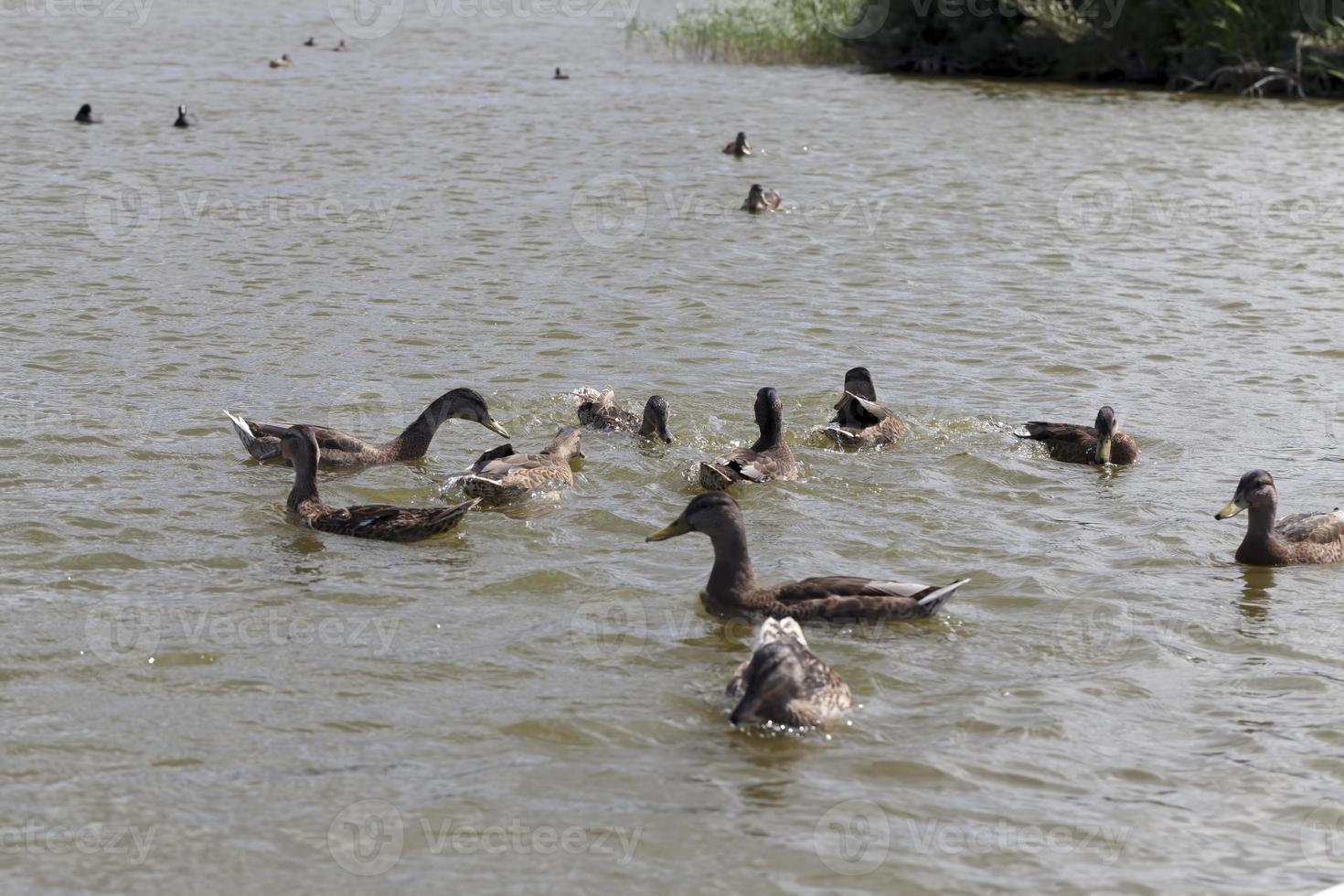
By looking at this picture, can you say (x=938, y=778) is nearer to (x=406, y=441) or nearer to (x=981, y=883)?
(x=981, y=883)

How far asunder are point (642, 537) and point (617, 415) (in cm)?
234

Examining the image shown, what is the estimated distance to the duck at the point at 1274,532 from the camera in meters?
10.3

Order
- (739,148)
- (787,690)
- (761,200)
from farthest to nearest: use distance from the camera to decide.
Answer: (739,148)
(761,200)
(787,690)

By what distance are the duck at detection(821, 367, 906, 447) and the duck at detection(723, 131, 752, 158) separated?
14.1 meters

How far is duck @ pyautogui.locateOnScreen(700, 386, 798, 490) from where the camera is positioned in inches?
450

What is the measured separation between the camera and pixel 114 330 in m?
15.0

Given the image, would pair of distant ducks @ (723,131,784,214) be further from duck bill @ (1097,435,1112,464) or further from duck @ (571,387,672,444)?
duck bill @ (1097,435,1112,464)

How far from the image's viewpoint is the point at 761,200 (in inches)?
867

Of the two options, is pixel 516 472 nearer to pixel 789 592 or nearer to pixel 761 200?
pixel 789 592

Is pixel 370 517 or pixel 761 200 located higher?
pixel 761 200

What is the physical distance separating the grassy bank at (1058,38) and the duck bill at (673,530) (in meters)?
27.6

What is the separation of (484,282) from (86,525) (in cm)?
800

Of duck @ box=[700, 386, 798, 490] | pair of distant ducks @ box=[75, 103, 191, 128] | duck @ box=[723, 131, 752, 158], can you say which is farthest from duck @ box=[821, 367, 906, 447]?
pair of distant ducks @ box=[75, 103, 191, 128]

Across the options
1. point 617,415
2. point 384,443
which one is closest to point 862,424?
point 617,415
